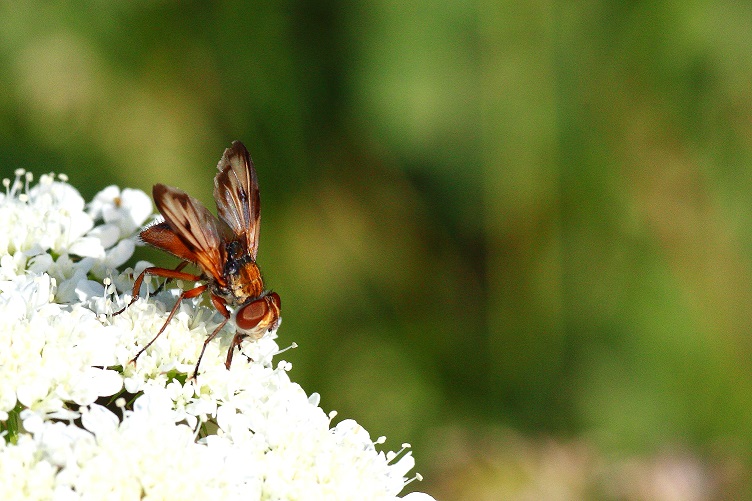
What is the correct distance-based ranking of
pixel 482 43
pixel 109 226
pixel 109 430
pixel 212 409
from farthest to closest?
pixel 482 43 < pixel 109 226 < pixel 212 409 < pixel 109 430

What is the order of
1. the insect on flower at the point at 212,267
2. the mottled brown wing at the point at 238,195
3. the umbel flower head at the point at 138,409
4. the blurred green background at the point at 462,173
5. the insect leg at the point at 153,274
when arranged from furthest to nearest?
the blurred green background at the point at 462,173 < the mottled brown wing at the point at 238,195 < the insect leg at the point at 153,274 < the insect on flower at the point at 212,267 < the umbel flower head at the point at 138,409

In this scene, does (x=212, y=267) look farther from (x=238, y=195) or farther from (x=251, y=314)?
(x=238, y=195)

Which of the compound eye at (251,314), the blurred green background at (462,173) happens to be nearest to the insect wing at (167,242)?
the compound eye at (251,314)

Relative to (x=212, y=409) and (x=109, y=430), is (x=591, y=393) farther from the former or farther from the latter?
(x=109, y=430)

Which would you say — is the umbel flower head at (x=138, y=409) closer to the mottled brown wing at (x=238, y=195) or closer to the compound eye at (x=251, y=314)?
the compound eye at (x=251, y=314)

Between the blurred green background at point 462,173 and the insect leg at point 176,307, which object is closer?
the insect leg at point 176,307


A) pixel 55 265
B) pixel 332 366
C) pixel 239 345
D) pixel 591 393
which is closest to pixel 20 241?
pixel 55 265
